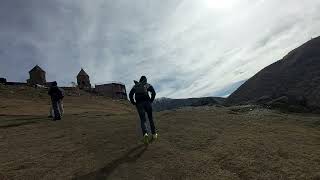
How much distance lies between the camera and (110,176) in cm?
1011

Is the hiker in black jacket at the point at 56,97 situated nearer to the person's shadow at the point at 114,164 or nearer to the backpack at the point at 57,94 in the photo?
the backpack at the point at 57,94

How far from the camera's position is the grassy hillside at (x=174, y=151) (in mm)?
10117

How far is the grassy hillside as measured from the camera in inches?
398

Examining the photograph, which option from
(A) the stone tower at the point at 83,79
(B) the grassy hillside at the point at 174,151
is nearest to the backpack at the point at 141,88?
(B) the grassy hillside at the point at 174,151

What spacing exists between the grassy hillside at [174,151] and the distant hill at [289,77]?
5383cm

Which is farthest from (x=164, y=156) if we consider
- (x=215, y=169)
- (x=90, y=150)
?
(x=90, y=150)

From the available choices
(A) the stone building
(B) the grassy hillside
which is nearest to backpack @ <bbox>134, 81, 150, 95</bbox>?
(B) the grassy hillside

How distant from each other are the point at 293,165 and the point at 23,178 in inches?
263

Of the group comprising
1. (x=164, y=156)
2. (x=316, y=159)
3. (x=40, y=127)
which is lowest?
(x=316, y=159)

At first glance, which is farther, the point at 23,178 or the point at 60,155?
the point at 60,155

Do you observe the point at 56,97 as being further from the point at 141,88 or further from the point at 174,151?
the point at 174,151

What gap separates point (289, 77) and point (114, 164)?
3081 inches

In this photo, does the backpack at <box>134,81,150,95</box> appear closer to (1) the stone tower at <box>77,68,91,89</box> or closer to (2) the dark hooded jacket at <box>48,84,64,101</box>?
(2) the dark hooded jacket at <box>48,84,64,101</box>

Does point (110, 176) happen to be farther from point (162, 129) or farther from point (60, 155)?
point (162, 129)
